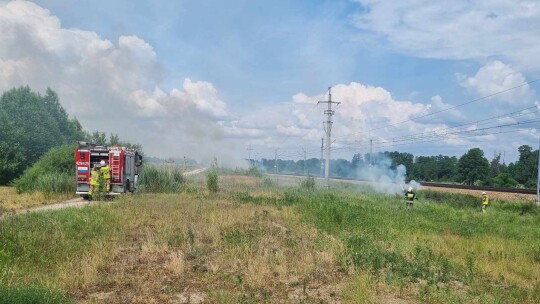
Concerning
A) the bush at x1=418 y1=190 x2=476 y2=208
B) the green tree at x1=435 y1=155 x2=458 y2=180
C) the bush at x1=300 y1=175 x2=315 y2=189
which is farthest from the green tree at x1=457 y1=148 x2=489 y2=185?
the bush at x1=300 y1=175 x2=315 y2=189

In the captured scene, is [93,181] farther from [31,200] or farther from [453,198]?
[453,198]

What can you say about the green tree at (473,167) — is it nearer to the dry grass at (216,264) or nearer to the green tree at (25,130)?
the green tree at (25,130)

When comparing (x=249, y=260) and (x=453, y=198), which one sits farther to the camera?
(x=453, y=198)

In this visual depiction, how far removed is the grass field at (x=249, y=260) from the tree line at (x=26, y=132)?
2961 cm

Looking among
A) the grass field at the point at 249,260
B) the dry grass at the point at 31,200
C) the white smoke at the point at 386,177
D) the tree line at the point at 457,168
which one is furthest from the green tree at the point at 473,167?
the dry grass at the point at 31,200

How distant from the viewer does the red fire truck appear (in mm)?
22016

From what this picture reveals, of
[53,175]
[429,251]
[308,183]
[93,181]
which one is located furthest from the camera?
[308,183]

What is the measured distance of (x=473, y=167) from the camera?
74.3 m

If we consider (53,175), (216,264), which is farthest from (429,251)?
(53,175)

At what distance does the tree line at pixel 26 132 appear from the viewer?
130 feet

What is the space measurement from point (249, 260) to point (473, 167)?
243 ft

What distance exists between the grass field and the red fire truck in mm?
7018

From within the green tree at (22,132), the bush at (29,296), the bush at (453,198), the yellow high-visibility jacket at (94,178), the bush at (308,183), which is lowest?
the bush at (453,198)

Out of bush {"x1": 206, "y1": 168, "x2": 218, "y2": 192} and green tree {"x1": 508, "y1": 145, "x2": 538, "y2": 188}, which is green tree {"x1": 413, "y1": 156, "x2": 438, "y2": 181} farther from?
bush {"x1": 206, "y1": 168, "x2": 218, "y2": 192}
